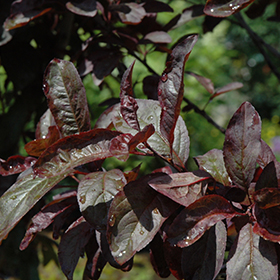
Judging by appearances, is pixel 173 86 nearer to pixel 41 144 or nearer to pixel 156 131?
pixel 156 131

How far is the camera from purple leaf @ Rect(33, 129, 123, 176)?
2.04 feet

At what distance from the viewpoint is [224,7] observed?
2.51 ft

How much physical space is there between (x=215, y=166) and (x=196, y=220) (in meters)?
0.17

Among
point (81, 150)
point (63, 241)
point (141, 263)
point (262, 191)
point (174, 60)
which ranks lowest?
point (141, 263)

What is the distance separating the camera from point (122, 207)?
0.63 meters

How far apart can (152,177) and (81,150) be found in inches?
6.3

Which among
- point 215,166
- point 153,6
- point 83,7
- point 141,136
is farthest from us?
point 153,6

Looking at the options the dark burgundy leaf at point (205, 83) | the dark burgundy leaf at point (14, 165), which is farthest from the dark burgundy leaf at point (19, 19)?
the dark burgundy leaf at point (205, 83)

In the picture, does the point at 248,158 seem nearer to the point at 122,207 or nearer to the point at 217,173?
the point at 217,173

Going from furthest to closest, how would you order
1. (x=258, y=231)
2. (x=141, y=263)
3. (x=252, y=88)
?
(x=252, y=88), (x=141, y=263), (x=258, y=231)

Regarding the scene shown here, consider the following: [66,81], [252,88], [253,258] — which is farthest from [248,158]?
[252,88]

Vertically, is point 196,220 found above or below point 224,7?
below

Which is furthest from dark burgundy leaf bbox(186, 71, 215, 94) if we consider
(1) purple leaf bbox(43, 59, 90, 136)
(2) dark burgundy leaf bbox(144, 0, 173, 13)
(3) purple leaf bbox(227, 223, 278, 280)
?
(3) purple leaf bbox(227, 223, 278, 280)

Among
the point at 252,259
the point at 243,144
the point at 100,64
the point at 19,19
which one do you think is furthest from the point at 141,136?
the point at 19,19
